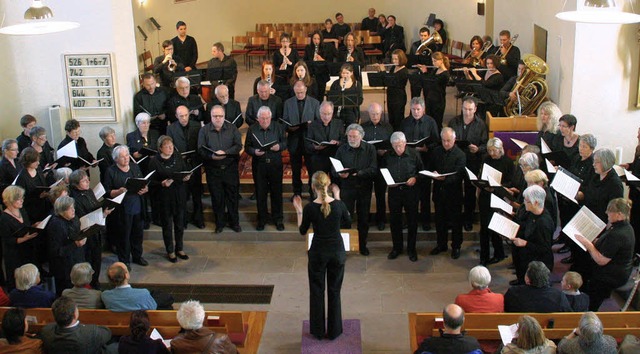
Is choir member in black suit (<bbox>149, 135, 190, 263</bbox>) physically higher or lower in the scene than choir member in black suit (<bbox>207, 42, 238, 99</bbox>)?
lower

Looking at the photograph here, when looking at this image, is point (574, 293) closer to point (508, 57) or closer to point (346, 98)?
point (346, 98)

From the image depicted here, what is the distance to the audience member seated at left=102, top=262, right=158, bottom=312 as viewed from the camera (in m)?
6.53

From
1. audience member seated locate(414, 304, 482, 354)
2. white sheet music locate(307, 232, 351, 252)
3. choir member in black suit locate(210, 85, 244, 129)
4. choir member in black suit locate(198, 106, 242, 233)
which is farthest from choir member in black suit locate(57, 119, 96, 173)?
audience member seated locate(414, 304, 482, 354)

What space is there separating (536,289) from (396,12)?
45.6 ft

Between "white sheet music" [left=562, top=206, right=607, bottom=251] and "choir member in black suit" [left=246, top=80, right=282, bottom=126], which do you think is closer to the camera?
"white sheet music" [left=562, top=206, right=607, bottom=251]

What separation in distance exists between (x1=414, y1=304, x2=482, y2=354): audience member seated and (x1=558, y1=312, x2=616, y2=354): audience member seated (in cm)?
62

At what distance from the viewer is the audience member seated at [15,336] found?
5.68 meters

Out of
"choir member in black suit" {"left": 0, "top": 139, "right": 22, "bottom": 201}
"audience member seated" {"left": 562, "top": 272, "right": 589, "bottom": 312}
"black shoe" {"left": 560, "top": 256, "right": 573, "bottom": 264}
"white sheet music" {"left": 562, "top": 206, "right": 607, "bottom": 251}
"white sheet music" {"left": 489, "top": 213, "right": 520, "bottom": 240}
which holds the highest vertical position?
"choir member in black suit" {"left": 0, "top": 139, "right": 22, "bottom": 201}

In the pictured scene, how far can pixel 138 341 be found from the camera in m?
5.65

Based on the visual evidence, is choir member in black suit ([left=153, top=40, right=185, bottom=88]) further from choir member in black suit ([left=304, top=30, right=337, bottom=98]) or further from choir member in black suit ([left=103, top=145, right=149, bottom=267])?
choir member in black suit ([left=103, top=145, right=149, bottom=267])

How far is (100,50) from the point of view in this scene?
10391mm

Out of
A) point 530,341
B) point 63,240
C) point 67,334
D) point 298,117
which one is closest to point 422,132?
point 298,117

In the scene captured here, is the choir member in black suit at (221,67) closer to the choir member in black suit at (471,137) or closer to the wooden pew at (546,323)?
the choir member in black suit at (471,137)

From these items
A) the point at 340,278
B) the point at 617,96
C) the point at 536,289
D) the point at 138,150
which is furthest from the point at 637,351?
the point at 138,150
